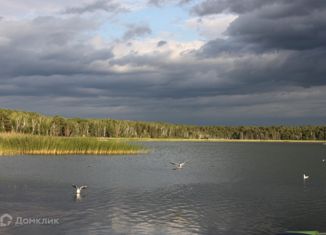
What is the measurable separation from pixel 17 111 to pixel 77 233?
405 feet

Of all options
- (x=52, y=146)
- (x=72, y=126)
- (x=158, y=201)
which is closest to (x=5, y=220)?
(x=158, y=201)

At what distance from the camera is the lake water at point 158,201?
21531mm

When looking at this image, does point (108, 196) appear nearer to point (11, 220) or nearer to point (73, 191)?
point (73, 191)

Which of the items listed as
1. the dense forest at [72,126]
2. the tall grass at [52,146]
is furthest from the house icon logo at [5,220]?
the dense forest at [72,126]

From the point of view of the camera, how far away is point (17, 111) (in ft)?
449


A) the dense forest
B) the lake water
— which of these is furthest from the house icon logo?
the dense forest

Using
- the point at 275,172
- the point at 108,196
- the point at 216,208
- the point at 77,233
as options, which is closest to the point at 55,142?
the point at 275,172

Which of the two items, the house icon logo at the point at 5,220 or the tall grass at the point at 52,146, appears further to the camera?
the tall grass at the point at 52,146

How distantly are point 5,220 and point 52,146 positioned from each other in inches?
1528

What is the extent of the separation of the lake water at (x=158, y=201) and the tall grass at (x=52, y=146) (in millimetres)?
10843

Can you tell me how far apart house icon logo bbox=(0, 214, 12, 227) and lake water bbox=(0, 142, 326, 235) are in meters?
0.27

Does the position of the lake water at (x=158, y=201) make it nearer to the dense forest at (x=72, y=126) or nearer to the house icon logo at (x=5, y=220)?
the house icon logo at (x=5, y=220)

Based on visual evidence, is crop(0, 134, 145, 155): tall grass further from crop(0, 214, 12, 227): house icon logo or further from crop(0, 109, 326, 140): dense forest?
crop(0, 109, 326, 140): dense forest

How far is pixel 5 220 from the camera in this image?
2173 cm
